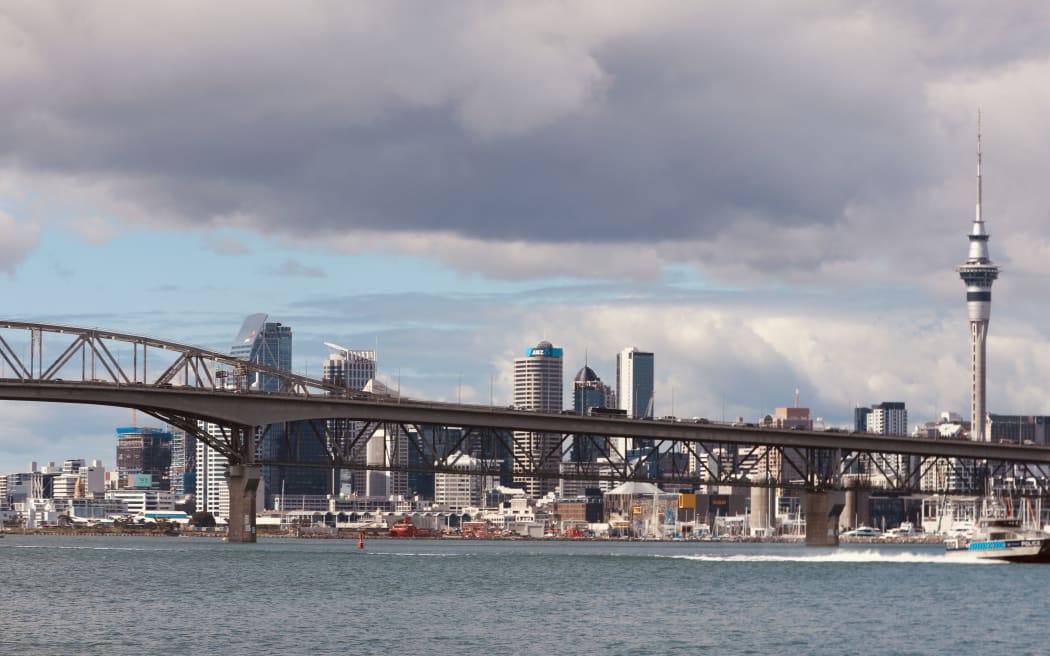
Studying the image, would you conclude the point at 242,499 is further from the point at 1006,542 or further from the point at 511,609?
the point at 511,609

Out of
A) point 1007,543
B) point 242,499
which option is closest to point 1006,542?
point 1007,543

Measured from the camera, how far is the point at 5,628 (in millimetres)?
78562

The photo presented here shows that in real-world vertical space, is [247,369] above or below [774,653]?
above

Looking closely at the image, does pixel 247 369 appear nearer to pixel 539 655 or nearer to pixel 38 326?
pixel 38 326

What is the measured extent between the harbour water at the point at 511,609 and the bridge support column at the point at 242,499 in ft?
110

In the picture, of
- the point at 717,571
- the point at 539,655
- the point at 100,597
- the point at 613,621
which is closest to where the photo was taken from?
the point at 539,655

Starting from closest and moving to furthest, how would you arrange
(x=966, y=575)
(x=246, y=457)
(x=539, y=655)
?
1. (x=539, y=655)
2. (x=966, y=575)
3. (x=246, y=457)

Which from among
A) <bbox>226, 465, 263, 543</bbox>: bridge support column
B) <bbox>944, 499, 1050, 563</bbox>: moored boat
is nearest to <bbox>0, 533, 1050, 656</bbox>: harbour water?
<bbox>944, 499, 1050, 563</bbox>: moored boat

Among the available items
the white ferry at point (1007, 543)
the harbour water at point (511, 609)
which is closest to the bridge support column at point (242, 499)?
the harbour water at point (511, 609)

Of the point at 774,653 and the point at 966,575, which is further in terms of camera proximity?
the point at 966,575

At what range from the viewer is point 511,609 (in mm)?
93938

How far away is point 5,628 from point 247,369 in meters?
116

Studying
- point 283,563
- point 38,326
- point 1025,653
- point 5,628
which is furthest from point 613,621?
point 38,326

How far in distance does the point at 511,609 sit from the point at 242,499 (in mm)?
99735
